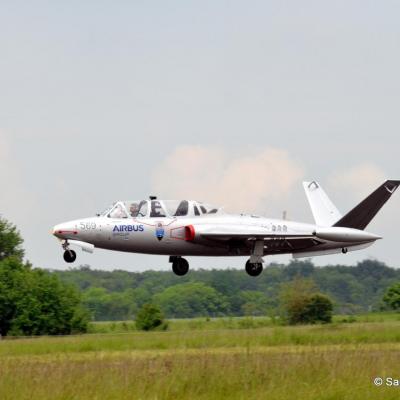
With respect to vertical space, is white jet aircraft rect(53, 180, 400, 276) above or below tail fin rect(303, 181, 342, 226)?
below

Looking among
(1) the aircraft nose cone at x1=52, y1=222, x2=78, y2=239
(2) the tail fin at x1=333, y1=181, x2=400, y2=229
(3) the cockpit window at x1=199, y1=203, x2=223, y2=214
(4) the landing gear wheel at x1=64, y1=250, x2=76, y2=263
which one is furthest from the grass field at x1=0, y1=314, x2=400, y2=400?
(2) the tail fin at x1=333, y1=181, x2=400, y2=229

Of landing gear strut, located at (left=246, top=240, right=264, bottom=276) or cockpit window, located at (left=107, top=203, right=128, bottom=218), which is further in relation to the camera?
landing gear strut, located at (left=246, top=240, right=264, bottom=276)

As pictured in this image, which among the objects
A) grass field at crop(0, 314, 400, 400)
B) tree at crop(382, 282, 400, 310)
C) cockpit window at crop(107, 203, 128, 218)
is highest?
tree at crop(382, 282, 400, 310)

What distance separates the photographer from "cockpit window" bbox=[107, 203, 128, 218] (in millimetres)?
40562

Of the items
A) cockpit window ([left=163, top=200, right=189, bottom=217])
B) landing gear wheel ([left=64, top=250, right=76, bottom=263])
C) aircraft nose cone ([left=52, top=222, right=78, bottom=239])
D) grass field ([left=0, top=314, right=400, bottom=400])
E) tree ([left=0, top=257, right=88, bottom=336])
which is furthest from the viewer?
tree ([left=0, top=257, right=88, bottom=336])

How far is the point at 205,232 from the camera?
40.9m

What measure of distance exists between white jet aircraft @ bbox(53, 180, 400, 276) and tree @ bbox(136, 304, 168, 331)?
14247mm

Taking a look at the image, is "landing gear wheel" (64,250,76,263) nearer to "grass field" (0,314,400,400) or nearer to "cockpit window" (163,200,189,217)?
"grass field" (0,314,400,400)

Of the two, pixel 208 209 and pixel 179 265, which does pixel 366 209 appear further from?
pixel 179 265

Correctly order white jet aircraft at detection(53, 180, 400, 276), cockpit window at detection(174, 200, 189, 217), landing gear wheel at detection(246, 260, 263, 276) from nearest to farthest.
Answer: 1. white jet aircraft at detection(53, 180, 400, 276)
2. cockpit window at detection(174, 200, 189, 217)
3. landing gear wheel at detection(246, 260, 263, 276)

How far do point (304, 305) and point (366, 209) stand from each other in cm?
1789

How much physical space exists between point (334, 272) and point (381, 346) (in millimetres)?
100541

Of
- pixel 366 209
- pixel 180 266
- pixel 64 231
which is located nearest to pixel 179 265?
pixel 180 266

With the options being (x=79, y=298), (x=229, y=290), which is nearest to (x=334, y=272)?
(x=229, y=290)
